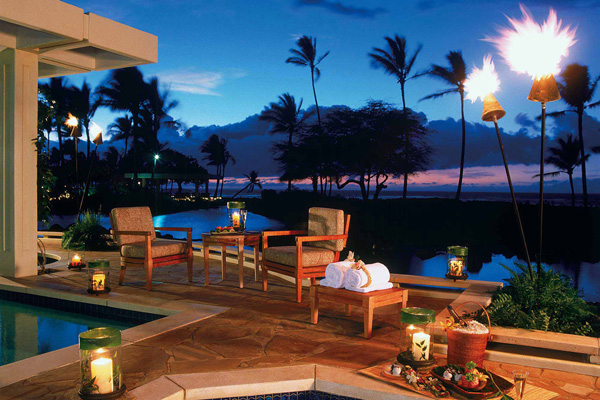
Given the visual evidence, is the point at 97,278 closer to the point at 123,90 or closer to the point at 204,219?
the point at 123,90

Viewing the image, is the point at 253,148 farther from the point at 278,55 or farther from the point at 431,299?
the point at 431,299

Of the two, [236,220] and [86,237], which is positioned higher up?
[236,220]

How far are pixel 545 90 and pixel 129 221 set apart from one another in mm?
4560

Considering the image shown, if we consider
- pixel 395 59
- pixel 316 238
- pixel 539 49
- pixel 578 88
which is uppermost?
pixel 395 59

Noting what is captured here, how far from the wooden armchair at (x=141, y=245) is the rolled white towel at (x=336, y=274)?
7.25 ft

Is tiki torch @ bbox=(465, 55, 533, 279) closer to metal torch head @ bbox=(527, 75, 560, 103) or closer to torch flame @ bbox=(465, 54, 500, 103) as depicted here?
torch flame @ bbox=(465, 54, 500, 103)

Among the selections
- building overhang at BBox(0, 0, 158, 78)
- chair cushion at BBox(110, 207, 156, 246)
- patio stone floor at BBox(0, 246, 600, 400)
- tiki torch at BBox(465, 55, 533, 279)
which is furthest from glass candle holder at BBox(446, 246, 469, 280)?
building overhang at BBox(0, 0, 158, 78)

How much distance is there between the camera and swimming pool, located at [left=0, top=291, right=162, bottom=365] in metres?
3.99

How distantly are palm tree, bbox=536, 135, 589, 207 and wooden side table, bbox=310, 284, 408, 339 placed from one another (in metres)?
25.8

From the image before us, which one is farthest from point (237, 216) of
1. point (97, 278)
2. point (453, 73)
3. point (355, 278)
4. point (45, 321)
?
point (453, 73)

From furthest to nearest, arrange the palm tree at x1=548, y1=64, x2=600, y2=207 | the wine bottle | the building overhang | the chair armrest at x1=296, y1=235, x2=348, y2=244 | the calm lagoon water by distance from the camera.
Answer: the calm lagoon water
the palm tree at x1=548, y1=64, x2=600, y2=207
the building overhang
the chair armrest at x1=296, y1=235, x2=348, y2=244
the wine bottle

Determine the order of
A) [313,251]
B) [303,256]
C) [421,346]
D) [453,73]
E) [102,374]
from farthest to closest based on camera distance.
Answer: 1. [453,73]
2. [313,251]
3. [303,256]
4. [421,346]
5. [102,374]

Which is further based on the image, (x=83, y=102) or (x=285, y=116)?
(x=285, y=116)

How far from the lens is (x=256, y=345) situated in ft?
11.4
